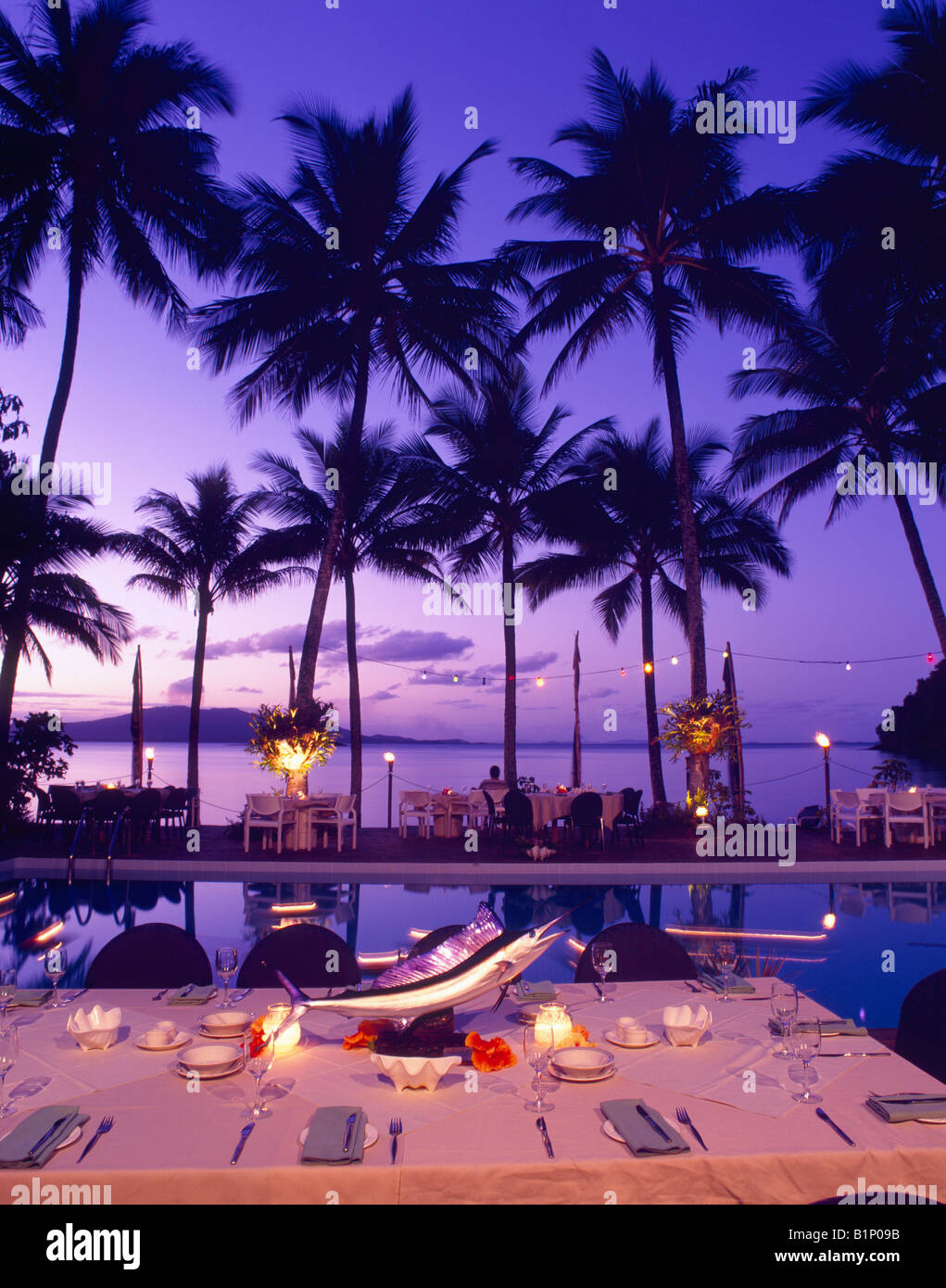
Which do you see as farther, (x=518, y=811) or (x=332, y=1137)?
(x=518, y=811)

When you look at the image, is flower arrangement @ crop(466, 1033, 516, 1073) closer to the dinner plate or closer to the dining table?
the dining table

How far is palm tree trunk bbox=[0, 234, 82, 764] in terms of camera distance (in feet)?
37.3

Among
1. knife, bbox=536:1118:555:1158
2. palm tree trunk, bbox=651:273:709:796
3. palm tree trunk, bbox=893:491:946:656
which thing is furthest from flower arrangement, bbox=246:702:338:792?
knife, bbox=536:1118:555:1158

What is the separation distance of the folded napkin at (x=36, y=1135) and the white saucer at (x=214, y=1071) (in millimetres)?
281

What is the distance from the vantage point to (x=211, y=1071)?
2154mm

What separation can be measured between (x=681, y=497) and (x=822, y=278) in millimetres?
4192

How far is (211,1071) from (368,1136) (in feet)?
1.86

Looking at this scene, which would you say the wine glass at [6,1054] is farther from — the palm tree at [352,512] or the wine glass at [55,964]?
the palm tree at [352,512]

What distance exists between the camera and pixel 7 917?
8164 mm

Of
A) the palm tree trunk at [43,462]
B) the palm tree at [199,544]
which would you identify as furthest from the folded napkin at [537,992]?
the palm tree at [199,544]

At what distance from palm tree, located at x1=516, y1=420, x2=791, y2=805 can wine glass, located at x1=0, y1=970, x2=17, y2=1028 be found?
15.0 m

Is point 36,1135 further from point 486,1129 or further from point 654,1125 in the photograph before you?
point 654,1125

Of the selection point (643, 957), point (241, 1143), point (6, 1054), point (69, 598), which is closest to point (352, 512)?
point (69, 598)
